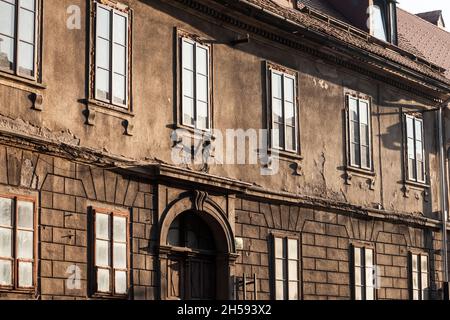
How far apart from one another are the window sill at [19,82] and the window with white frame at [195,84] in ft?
12.3

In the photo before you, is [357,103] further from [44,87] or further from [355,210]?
[44,87]

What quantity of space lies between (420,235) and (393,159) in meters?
2.04

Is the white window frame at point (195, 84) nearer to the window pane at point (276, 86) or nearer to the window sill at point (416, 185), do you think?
the window pane at point (276, 86)

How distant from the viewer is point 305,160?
2383 centimetres

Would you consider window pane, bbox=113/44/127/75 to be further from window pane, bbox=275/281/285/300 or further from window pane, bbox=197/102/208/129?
window pane, bbox=275/281/285/300

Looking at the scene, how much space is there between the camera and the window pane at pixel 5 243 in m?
16.7

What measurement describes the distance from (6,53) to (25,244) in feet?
9.31

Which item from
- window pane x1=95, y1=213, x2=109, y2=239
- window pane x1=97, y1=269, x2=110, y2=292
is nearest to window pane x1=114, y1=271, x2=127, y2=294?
window pane x1=97, y1=269, x2=110, y2=292

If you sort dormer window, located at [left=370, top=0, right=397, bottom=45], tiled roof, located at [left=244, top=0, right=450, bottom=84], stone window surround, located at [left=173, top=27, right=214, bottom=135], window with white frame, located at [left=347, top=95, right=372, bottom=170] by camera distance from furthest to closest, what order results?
dormer window, located at [left=370, top=0, right=397, bottom=45], window with white frame, located at [left=347, top=95, right=372, bottom=170], tiled roof, located at [left=244, top=0, right=450, bottom=84], stone window surround, located at [left=173, top=27, right=214, bottom=135]

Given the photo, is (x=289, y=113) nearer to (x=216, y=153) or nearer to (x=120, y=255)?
(x=216, y=153)

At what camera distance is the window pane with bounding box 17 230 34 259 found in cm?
1694

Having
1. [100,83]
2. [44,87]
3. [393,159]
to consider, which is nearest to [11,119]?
[44,87]

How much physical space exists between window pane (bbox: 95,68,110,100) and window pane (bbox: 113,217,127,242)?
201 centimetres

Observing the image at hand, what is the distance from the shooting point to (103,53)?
19047 millimetres
